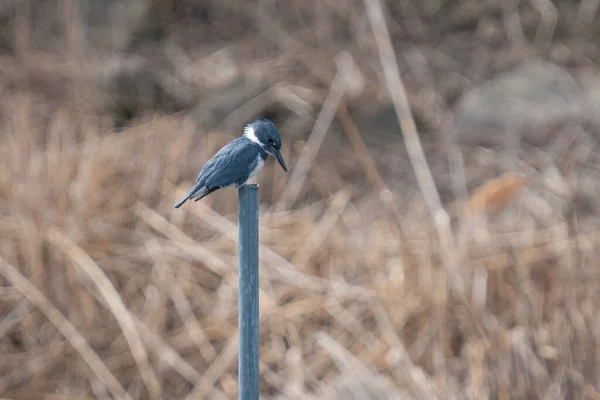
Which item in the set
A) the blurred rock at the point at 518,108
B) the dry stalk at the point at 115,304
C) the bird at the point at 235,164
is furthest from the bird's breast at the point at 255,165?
the blurred rock at the point at 518,108

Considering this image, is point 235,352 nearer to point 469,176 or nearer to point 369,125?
point 469,176

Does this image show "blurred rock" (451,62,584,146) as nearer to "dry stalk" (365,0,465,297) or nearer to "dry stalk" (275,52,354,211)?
"dry stalk" (275,52,354,211)

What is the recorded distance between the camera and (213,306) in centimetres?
250

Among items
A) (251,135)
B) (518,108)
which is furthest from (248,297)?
(518,108)

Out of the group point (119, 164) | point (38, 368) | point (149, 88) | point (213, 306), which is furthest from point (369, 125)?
point (38, 368)

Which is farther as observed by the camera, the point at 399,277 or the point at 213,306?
the point at 213,306

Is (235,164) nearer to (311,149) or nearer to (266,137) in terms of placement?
(266,137)

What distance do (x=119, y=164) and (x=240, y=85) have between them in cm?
152

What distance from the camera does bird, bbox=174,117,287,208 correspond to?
987 millimetres

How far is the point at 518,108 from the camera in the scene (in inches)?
158

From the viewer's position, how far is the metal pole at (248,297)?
30.8 inches

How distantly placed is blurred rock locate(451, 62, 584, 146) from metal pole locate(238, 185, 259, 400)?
10.4 feet

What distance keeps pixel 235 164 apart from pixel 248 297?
25 centimetres

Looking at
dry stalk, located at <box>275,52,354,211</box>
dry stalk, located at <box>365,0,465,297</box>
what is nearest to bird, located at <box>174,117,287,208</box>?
dry stalk, located at <box>365,0,465,297</box>
